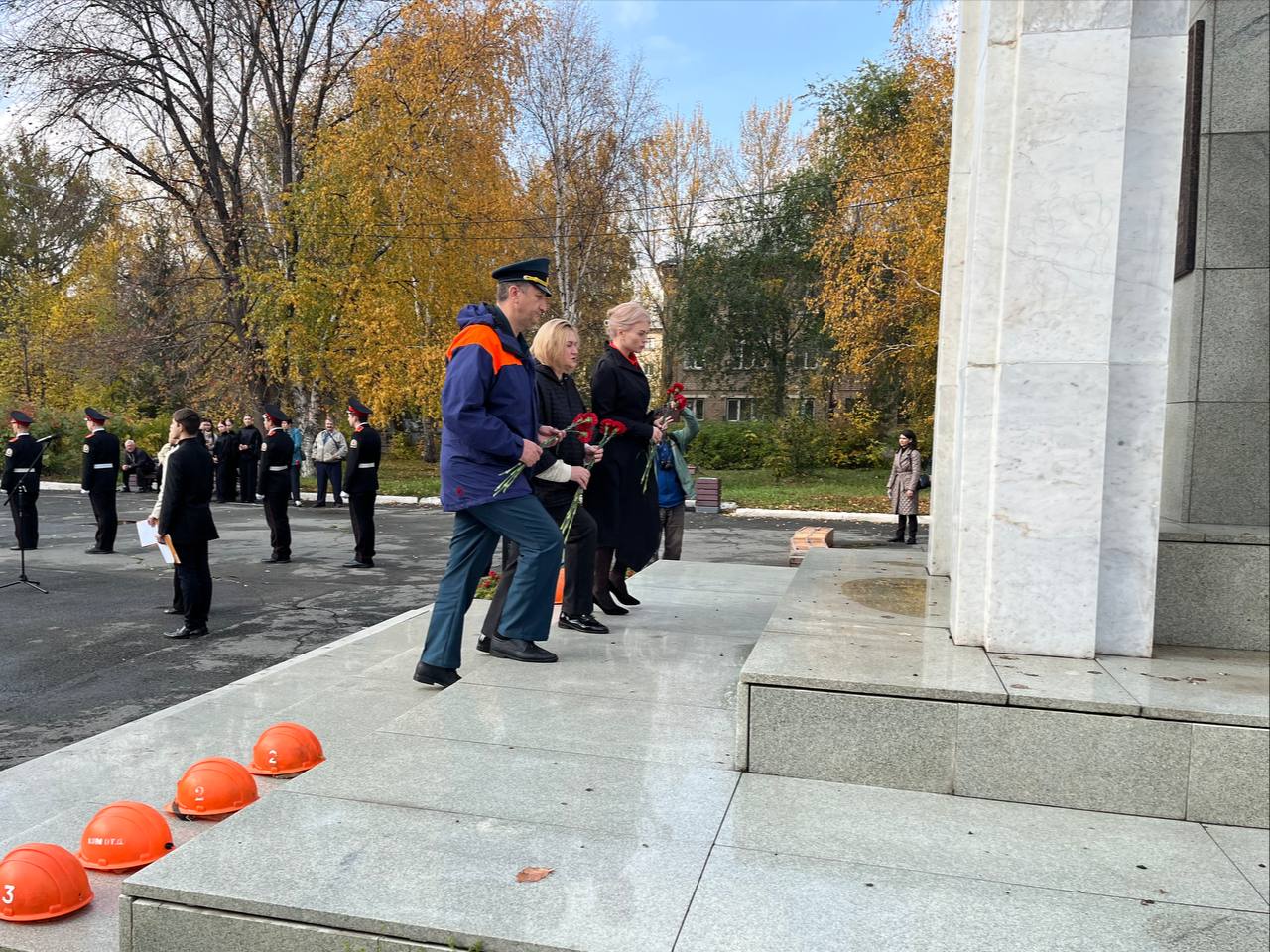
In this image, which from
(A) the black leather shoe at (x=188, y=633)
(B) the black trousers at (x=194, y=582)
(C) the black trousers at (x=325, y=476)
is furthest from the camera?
(C) the black trousers at (x=325, y=476)

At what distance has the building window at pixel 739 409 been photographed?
5095 cm

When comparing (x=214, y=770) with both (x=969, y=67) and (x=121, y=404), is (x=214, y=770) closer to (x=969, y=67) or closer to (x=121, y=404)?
(x=969, y=67)

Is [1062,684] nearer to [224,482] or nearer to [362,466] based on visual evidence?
[362,466]

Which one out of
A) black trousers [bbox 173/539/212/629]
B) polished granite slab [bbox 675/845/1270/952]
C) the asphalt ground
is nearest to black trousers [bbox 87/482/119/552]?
the asphalt ground

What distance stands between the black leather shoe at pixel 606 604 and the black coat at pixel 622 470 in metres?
0.26

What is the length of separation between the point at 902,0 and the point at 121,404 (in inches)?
1197

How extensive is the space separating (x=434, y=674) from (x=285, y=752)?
86 cm

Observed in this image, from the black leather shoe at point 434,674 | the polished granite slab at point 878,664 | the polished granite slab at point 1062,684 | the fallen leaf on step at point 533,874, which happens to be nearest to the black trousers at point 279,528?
the black leather shoe at point 434,674

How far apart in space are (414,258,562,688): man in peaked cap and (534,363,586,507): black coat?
0.49 meters

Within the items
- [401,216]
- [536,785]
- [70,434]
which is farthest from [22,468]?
[70,434]

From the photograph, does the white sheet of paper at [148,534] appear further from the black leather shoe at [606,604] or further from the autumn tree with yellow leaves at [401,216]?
the autumn tree with yellow leaves at [401,216]

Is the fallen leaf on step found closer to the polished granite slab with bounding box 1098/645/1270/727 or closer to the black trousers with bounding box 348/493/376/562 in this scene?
the polished granite slab with bounding box 1098/645/1270/727

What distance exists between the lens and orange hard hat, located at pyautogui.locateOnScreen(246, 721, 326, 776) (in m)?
4.30

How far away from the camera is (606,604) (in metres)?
6.29
